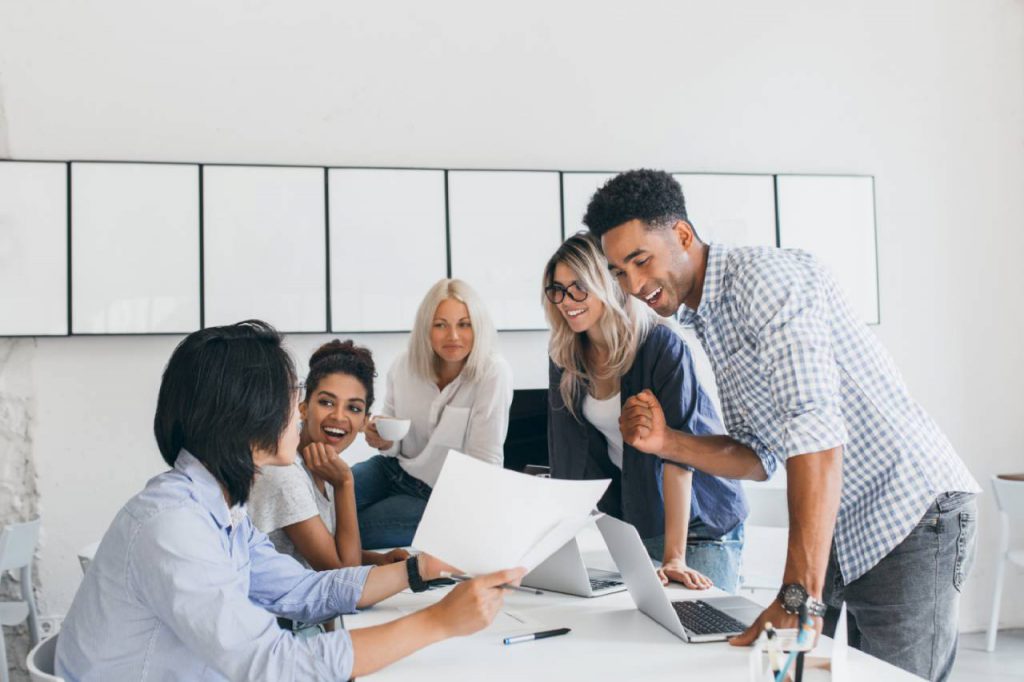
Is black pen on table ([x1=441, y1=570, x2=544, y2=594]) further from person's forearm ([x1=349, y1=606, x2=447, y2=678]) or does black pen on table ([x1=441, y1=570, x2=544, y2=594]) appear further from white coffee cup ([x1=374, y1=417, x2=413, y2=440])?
white coffee cup ([x1=374, y1=417, x2=413, y2=440])

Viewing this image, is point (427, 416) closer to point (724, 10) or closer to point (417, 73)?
point (417, 73)

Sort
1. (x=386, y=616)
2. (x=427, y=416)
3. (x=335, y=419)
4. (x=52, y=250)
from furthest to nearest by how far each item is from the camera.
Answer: (x=52, y=250)
(x=427, y=416)
(x=335, y=419)
(x=386, y=616)

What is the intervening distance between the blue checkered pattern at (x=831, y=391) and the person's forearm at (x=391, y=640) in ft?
2.00

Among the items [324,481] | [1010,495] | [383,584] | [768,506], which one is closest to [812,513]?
[383,584]

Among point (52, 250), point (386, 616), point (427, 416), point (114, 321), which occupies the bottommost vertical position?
point (386, 616)

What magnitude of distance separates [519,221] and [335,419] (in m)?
1.76

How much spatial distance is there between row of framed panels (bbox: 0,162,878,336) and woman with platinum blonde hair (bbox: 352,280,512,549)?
71cm

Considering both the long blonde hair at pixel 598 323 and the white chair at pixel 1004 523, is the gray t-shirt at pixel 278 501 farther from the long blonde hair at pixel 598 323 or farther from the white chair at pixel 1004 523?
the white chair at pixel 1004 523

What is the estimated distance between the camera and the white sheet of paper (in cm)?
136

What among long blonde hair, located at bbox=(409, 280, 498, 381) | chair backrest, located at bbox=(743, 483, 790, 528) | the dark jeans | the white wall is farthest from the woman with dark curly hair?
the white wall

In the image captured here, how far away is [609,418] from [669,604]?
870 millimetres

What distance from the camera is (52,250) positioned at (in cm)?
352

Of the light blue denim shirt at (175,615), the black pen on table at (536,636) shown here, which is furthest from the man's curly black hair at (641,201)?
the light blue denim shirt at (175,615)

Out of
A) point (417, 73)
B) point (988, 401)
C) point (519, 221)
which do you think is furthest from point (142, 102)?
point (988, 401)
